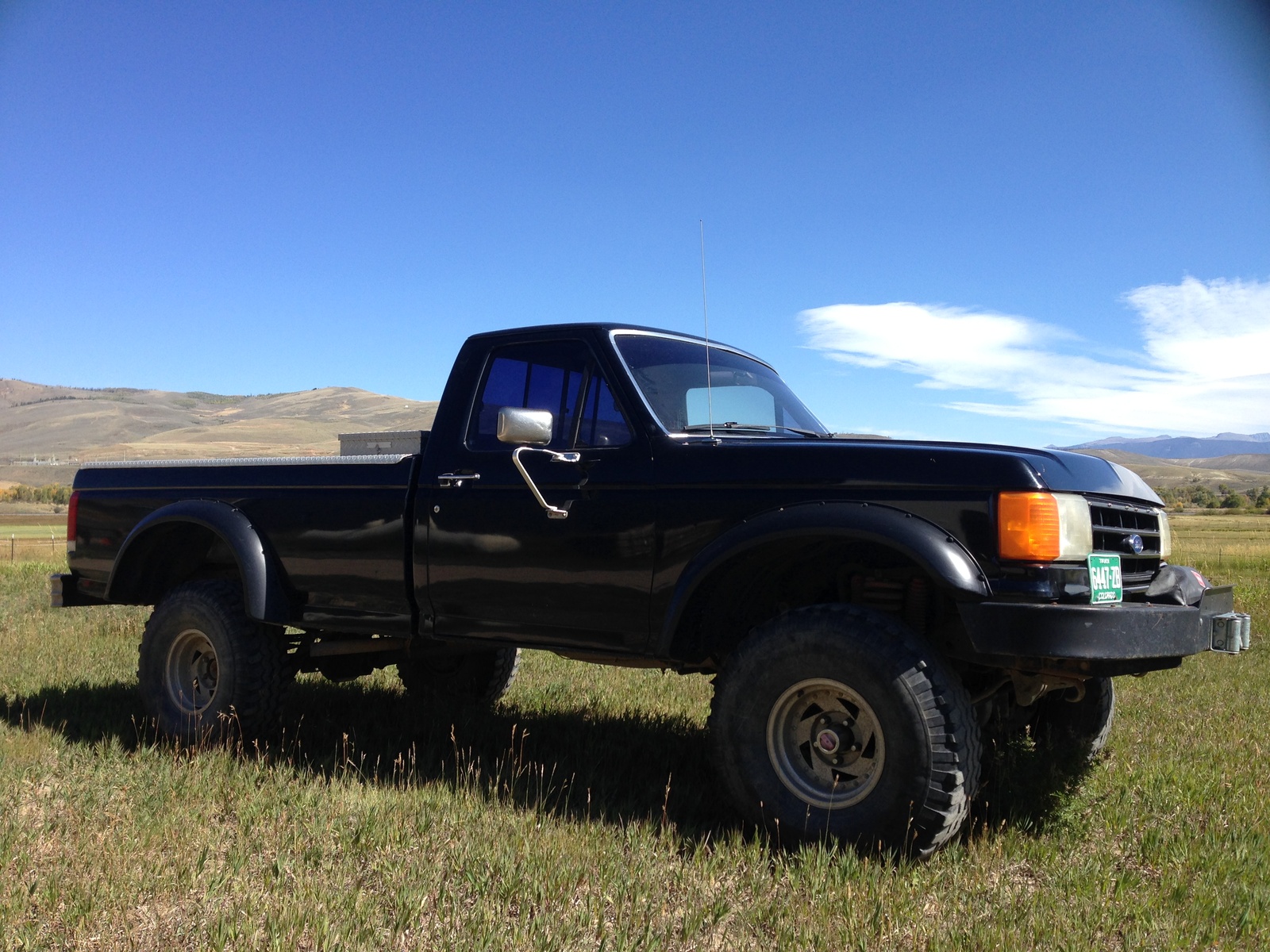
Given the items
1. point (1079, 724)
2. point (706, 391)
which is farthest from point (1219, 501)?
point (706, 391)

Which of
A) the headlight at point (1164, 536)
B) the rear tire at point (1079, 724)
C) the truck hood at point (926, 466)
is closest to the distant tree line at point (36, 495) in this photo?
the rear tire at point (1079, 724)

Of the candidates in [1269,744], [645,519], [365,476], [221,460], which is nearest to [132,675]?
[221,460]

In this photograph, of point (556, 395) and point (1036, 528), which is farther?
point (556, 395)

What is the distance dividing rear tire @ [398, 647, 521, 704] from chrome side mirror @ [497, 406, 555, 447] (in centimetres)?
293

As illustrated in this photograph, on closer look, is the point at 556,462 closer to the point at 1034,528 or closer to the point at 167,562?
the point at 1034,528

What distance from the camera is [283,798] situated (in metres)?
4.30

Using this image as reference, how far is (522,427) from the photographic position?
3.92 m

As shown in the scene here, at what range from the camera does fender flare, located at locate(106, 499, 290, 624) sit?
202 inches

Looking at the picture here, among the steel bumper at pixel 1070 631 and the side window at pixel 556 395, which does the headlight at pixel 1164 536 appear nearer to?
the steel bumper at pixel 1070 631

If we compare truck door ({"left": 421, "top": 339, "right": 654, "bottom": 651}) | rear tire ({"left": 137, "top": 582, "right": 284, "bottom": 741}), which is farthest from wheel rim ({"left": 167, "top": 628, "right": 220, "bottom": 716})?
truck door ({"left": 421, "top": 339, "right": 654, "bottom": 651})

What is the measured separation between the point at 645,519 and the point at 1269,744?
393cm

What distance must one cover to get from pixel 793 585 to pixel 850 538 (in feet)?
2.64

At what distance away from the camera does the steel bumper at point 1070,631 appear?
3287 mm

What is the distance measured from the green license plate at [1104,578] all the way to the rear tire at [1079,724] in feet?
4.49
